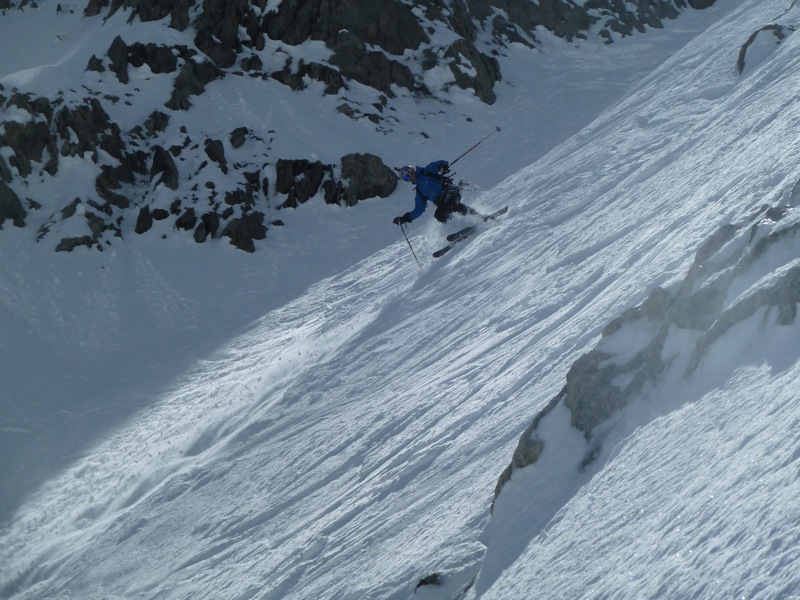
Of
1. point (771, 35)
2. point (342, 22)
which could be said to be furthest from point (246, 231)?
point (771, 35)

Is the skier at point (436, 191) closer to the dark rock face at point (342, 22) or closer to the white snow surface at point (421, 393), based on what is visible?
the white snow surface at point (421, 393)

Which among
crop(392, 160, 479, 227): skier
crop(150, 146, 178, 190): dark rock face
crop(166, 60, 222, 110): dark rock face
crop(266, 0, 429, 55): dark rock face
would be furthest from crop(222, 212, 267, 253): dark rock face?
crop(266, 0, 429, 55): dark rock face

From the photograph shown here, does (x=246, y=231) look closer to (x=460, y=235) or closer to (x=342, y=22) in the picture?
(x=460, y=235)

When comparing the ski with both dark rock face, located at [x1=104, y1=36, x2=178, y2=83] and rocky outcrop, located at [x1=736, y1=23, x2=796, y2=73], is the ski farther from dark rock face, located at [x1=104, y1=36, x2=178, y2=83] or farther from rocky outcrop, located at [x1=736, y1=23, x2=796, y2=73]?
dark rock face, located at [x1=104, y1=36, x2=178, y2=83]

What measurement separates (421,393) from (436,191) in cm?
719

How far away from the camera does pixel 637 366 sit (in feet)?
19.4

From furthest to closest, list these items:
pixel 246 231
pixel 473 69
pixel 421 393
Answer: pixel 473 69 < pixel 246 231 < pixel 421 393

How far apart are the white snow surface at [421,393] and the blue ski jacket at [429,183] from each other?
4.65ft

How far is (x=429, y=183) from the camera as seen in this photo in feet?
53.1

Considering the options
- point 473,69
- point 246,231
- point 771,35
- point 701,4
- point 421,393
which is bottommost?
point 421,393

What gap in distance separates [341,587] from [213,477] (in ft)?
16.2

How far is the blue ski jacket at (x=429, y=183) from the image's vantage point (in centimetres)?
1609

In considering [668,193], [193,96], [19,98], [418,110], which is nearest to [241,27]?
[193,96]

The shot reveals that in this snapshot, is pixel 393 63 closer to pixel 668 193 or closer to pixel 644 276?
pixel 668 193
